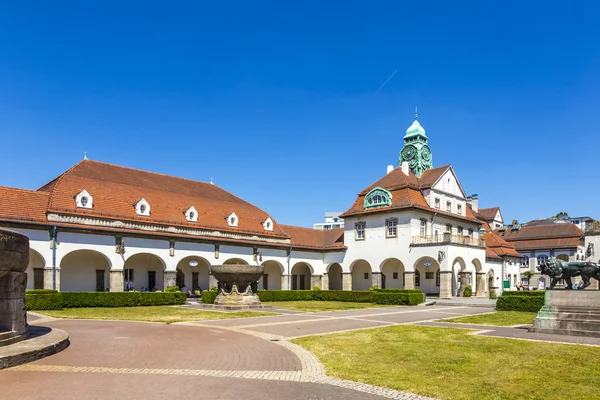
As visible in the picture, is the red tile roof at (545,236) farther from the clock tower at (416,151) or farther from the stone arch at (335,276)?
the stone arch at (335,276)

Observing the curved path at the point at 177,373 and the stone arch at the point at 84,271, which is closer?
the curved path at the point at 177,373

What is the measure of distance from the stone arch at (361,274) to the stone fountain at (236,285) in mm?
21177

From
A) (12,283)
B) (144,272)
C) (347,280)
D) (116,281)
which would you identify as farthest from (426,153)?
(12,283)

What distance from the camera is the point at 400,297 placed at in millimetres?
34500

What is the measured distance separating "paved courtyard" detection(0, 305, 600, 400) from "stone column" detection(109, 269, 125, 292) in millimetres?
17379

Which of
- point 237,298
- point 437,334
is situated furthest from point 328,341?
point 237,298

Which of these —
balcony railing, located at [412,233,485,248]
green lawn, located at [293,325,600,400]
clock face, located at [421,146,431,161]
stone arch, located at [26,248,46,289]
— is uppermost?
clock face, located at [421,146,431,161]

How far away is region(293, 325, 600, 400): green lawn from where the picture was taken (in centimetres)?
840

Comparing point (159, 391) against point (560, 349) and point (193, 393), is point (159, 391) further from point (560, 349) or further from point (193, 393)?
point (560, 349)

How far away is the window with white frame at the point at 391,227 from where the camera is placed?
143 ft

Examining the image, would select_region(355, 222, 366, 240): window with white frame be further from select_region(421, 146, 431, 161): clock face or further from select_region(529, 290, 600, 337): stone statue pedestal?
select_region(529, 290, 600, 337): stone statue pedestal

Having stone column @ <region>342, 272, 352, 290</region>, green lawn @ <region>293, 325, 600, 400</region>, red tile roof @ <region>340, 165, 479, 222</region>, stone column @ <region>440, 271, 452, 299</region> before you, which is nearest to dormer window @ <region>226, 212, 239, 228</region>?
red tile roof @ <region>340, 165, 479, 222</region>

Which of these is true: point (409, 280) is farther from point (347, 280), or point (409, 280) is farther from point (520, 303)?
point (520, 303)

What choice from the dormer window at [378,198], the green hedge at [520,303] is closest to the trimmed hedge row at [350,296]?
the green hedge at [520,303]
